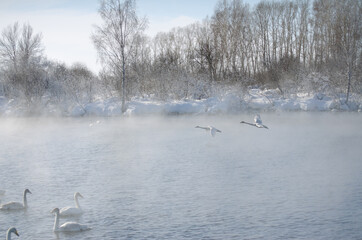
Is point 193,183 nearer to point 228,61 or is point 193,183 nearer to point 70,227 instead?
point 70,227

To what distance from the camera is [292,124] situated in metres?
22.2

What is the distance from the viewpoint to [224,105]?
1147 inches

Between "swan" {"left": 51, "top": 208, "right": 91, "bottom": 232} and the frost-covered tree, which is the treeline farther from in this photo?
"swan" {"left": 51, "top": 208, "right": 91, "bottom": 232}

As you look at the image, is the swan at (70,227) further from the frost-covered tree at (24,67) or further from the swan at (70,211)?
the frost-covered tree at (24,67)

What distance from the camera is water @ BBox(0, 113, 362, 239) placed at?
24.8ft

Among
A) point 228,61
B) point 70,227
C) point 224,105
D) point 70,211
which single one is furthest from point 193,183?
point 228,61

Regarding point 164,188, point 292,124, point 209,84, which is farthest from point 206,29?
point 164,188

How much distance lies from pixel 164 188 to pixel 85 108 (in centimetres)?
2294

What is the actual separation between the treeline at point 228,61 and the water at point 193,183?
41.7 feet

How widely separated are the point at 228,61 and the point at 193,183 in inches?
1131

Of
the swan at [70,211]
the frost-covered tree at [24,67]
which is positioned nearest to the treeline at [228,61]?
the frost-covered tree at [24,67]

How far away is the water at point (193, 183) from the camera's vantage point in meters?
7.55

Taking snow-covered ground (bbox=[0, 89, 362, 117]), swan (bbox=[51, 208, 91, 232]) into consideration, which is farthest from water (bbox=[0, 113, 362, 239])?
snow-covered ground (bbox=[0, 89, 362, 117])

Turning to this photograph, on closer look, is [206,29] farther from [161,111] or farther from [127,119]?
[127,119]
